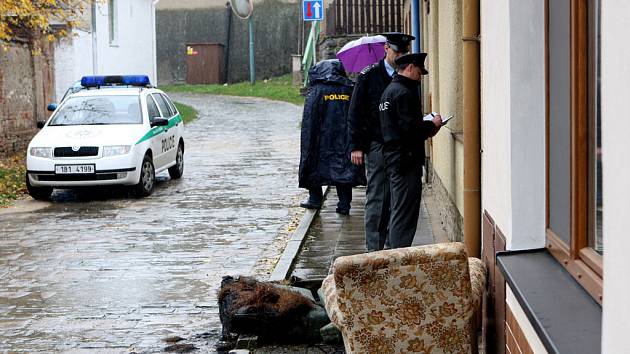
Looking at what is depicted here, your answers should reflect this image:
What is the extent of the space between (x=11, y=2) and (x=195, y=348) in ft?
36.7

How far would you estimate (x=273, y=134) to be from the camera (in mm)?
26016

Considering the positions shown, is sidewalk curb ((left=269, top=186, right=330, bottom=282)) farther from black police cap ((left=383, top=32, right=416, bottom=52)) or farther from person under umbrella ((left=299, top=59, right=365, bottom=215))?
black police cap ((left=383, top=32, right=416, bottom=52))

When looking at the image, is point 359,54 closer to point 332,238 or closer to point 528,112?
point 332,238

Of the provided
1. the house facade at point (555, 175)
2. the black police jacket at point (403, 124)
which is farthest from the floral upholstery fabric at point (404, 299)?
the black police jacket at point (403, 124)

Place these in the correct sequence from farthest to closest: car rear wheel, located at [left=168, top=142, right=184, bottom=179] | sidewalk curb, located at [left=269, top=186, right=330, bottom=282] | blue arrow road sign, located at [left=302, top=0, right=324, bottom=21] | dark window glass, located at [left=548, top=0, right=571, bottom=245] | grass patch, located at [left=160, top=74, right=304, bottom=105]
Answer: grass patch, located at [left=160, top=74, right=304, bottom=105], blue arrow road sign, located at [left=302, top=0, right=324, bottom=21], car rear wheel, located at [left=168, top=142, right=184, bottom=179], sidewalk curb, located at [left=269, top=186, right=330, bottom=282], dark window glass, located at [left=548, top=0, right=571, bottom=245]

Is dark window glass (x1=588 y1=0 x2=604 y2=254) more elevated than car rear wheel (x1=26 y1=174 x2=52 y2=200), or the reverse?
dark window glass (x1=588 y1=0 x2=604 y2=254)

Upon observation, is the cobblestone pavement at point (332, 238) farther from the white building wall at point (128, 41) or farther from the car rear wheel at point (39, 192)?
the white building wall at point (128, 41)

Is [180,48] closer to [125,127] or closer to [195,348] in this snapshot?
[125,127]

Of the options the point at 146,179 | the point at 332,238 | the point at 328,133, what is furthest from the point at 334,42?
the point at 332,238

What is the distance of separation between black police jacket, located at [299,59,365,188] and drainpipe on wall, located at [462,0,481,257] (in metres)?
5.87

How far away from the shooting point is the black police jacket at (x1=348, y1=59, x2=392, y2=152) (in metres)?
8.70

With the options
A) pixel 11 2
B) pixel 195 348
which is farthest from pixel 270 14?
pixel 195 348

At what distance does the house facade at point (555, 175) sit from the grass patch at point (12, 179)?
1120 centimetres

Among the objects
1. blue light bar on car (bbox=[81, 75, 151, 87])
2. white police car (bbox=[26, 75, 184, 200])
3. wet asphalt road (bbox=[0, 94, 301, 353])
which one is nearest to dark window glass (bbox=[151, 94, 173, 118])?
white police car (bbox=[26, 75, 184, 200])
